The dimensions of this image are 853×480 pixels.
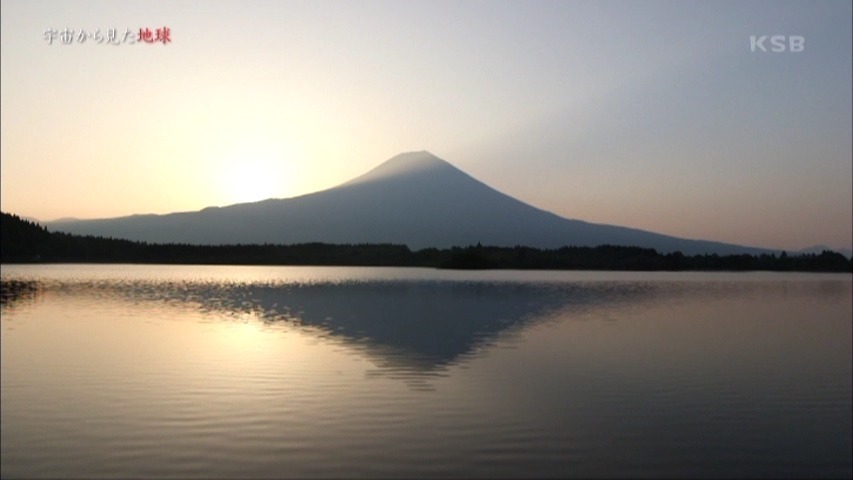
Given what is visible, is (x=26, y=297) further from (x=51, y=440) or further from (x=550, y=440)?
(x=550, y=440)

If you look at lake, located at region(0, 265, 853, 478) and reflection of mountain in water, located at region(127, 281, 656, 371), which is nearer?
lake, located at region(0, 265, 853, 478)

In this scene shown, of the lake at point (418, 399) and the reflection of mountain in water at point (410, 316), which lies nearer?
the lake at point (418, 399)

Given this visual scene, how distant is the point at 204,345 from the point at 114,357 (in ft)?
11.4

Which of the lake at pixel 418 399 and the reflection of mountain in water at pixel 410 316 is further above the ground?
the reflection of mountain in water at pixel 410 316

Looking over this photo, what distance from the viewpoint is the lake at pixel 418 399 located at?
36.8 feet

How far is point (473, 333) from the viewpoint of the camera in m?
29.9

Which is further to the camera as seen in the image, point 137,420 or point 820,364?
point 820,364

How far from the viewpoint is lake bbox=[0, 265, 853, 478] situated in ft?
36.8

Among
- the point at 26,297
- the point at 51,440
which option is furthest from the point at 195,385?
the point at 26,297

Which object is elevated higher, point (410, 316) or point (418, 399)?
point (410, 316)

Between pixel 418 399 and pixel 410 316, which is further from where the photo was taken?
pixel 410 316

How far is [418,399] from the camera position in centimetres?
1591

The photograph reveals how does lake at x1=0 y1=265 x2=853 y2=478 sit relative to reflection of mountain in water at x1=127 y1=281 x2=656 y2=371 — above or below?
below

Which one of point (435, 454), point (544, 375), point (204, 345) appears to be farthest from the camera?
point (204, 345)
